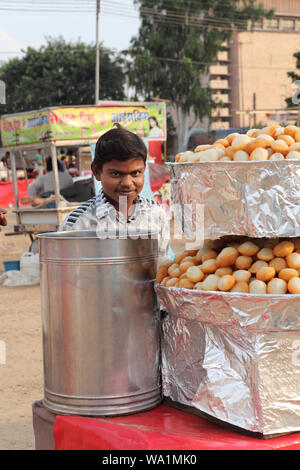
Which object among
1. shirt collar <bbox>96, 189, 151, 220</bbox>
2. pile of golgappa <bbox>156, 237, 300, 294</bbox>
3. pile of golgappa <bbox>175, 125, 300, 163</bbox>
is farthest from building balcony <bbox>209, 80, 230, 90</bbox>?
pile of golgappa <bbox>156, 237, 300, 294</bbox>

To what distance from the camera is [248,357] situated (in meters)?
1.59

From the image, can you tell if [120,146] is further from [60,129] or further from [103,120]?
[103,120]

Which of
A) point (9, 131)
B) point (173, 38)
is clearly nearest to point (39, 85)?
point (173, 38)

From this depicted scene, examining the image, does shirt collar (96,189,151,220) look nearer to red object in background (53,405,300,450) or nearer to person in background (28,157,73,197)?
red object in background (53,405,300,450)

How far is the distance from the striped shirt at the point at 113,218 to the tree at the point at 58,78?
112 feet

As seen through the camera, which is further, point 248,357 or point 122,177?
point 122,177

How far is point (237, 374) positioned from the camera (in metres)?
1.63

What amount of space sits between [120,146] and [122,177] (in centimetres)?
12

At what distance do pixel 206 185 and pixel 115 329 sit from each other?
50 centimetres

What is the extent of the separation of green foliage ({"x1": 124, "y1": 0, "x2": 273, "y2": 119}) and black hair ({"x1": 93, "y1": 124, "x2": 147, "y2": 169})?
2975cm

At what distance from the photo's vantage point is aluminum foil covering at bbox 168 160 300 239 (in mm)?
1609

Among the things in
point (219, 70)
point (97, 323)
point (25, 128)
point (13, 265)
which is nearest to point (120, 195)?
point (97, 323)

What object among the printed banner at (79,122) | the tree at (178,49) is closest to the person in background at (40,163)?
the printed banner at (79,122)

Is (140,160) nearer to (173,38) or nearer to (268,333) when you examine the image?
(268,333)
